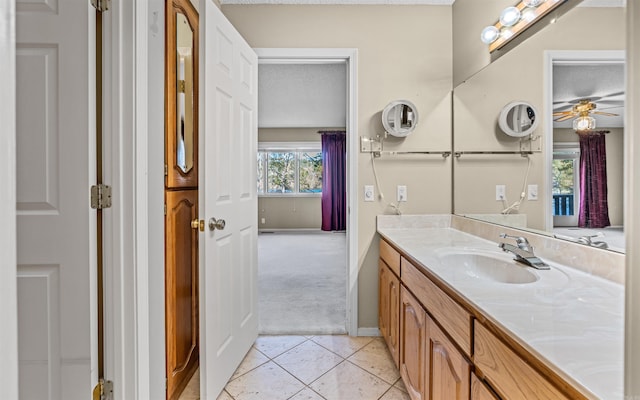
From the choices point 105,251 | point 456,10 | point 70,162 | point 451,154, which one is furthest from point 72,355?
point 456,10

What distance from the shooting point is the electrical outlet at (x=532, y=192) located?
4.99ft

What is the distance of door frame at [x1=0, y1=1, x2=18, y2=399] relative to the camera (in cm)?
43

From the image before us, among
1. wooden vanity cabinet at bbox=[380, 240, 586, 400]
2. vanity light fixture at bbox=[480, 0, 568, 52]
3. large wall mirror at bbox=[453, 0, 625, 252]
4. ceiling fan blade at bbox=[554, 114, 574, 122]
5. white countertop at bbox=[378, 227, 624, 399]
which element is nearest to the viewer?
white countertop at bbox=[378, 227, 624, 399]

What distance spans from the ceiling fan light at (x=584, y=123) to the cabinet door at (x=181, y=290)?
1.79 m

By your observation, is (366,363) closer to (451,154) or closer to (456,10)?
(451,154)

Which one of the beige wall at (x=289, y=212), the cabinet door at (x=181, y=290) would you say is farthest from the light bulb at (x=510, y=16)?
the beige wall at (x=289, y=212)

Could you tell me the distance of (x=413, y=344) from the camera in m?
1.50

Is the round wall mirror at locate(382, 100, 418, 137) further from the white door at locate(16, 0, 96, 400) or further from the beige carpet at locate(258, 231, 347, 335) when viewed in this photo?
the white door at locate(16, 0, 96, 400)

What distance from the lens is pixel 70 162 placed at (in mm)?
1174

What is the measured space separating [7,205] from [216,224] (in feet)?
3.96

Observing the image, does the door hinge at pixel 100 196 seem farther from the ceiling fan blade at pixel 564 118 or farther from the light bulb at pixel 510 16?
the light bulb at pixel 510 16

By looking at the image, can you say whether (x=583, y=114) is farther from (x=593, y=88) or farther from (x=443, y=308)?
(x=443, y=308)

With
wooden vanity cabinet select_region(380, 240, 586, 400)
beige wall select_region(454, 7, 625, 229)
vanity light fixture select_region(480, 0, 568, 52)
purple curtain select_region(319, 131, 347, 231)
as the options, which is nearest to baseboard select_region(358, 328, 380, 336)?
wooden vanity cabinet select_region(380, 240, 586, 400)

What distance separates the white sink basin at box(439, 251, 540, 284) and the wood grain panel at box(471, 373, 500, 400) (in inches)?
16.8
